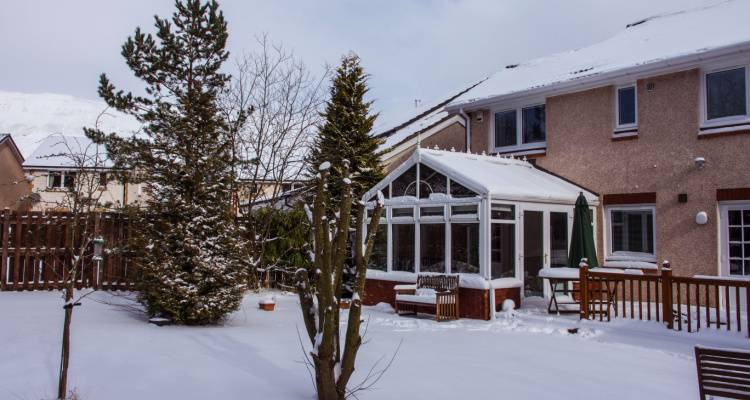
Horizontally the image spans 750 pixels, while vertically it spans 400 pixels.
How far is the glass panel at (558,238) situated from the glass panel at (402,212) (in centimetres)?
306

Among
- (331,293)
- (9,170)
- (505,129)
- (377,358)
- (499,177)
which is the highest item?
(9,170)

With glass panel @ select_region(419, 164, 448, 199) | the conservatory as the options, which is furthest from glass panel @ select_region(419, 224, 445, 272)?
glass panel @ select_region(419, 164, 448, 199)

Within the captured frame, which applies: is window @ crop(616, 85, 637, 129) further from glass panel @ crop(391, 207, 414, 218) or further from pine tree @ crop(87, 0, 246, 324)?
pine tree @ crop(87, 0, 246, 324)

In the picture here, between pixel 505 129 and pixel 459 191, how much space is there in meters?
4.90

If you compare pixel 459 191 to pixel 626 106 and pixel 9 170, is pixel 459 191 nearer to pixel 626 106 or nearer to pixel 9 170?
pixel 626 106

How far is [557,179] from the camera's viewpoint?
14031mm

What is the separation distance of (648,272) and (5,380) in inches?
455

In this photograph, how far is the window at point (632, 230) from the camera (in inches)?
502

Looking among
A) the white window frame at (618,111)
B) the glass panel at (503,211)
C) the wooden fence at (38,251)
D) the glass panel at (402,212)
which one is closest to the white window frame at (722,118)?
the white window frame at (618,111)

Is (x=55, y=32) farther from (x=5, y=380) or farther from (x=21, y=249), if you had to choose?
(x=5, y=380)

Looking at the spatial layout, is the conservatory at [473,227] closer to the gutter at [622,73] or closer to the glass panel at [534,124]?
the glass panel at [534,124]

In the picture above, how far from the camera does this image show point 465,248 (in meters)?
11.8

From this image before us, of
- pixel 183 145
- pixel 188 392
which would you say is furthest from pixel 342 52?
pixel 188 392

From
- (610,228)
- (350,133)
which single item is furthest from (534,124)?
(350,133)
